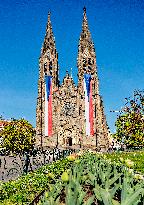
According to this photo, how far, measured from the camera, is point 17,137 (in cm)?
6378

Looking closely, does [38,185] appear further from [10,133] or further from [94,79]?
[94,79]

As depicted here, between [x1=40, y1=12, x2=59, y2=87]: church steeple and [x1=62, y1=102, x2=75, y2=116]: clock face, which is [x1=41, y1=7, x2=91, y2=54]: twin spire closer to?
[x1=40, y1=12, x2=59, y2=87]: church steeple

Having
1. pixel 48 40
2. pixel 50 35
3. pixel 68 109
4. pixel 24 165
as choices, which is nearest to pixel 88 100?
pixel 68 109

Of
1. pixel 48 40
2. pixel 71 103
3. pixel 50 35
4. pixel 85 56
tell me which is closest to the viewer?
pixel 71 103

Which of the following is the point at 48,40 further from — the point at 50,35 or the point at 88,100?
the point at 88,100

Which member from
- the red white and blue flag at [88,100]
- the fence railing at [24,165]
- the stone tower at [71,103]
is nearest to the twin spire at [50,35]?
the stone tower at [71,103]

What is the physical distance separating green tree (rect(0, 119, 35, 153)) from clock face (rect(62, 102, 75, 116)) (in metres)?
6.99

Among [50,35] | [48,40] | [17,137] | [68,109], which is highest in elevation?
[50,35]

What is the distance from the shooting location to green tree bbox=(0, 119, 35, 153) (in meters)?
63.2

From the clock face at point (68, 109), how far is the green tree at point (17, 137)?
6.99 metres

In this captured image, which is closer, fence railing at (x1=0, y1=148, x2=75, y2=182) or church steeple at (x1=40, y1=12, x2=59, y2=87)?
fence railing at (x1=0, y1=148, x2=75, y2=182)

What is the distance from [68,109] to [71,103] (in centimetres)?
123

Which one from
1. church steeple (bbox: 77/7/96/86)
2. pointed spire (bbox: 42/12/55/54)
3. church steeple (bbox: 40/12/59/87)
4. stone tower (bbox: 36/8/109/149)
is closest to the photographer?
stone tower (bbox: 36/8/109/149)

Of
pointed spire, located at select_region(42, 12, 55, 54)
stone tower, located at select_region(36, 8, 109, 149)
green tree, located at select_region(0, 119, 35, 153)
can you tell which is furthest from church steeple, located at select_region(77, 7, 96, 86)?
green tree, located at select_region(0, 119, 35, 153)
